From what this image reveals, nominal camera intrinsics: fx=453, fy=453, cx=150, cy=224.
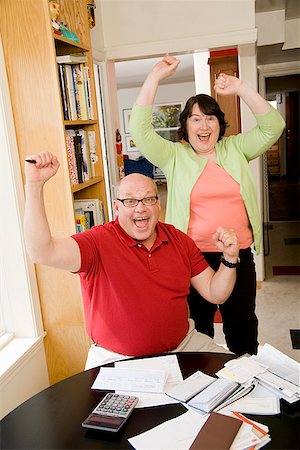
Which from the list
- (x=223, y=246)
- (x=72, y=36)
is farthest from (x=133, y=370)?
(x=72, y=36)

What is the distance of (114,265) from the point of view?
1.64m

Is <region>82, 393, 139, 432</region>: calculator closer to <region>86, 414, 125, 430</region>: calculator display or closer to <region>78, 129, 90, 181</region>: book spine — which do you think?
<region>86, 414, 125, 430</region>: calculator display

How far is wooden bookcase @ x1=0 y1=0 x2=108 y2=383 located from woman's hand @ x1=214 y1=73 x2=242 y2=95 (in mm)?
755

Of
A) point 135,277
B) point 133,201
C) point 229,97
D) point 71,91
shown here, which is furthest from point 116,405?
point 229,97

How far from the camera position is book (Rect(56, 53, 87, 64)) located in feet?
7.76

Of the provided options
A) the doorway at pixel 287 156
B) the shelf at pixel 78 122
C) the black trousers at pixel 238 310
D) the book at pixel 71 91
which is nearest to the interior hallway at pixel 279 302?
the black trousers at pixel 238 310

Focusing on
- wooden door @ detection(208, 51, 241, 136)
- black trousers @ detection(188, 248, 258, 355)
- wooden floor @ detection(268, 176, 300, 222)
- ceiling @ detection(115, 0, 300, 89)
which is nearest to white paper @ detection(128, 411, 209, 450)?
black trousers @ detection(188, 248, 258, 355)

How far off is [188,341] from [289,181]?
32.3 ft

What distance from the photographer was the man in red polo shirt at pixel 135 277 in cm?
162

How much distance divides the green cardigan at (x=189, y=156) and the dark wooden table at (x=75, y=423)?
0.92m

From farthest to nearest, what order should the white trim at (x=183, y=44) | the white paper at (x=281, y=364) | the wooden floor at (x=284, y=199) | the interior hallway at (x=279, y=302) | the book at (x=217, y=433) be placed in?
the wooden floor at (x=284, y=199) < the interior hallway at (x=279, y=302) < the white trim at (x=183, y=44) < the white paper at (x=281, y=364) < the book at (x=217, y=433)

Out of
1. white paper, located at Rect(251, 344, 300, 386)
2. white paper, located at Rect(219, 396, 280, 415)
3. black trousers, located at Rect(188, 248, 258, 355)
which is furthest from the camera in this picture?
black trousers, located at Rect(188, 248, 258, 355)

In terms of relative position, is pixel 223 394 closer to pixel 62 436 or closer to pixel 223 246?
pixel 62 436

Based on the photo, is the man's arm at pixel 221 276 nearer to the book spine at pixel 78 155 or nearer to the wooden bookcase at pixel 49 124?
the wooden bookcase at pixel 49 124
